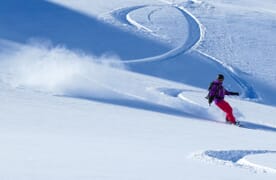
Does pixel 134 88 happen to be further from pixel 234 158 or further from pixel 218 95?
pixel 234 158

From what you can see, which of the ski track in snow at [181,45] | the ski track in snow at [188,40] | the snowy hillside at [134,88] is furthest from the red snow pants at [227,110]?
the ski track in snow at [181,45]

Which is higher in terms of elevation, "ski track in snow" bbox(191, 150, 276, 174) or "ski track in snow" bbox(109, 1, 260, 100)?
"ski track in snow" bbox(109, 1, 260, 100)

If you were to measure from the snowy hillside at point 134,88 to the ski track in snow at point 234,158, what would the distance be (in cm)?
2

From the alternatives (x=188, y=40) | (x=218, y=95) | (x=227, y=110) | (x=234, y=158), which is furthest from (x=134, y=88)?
(x=234, y=158)

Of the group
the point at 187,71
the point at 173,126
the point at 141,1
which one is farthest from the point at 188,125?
the point at 141,1

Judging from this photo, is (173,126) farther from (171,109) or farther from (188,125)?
(171,109)

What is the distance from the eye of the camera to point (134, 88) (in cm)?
1480

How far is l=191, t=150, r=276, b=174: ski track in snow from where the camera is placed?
6.62 m

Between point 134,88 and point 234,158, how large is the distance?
25.0 ft

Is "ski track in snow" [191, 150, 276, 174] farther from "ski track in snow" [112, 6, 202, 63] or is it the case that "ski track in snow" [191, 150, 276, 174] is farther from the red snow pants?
"ski track in snow" [112, 6, 202, 63]

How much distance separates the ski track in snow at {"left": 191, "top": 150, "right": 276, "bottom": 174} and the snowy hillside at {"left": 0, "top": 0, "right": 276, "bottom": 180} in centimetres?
2

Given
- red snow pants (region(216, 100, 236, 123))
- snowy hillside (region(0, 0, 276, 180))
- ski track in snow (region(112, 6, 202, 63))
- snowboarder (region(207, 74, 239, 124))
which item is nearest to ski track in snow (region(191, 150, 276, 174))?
snowy hillside (region(0, 0, 276, 180))

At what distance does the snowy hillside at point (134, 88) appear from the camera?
6473mm

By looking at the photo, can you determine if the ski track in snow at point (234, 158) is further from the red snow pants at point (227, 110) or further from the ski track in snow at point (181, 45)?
the ski track in snow at point (181, 45)
